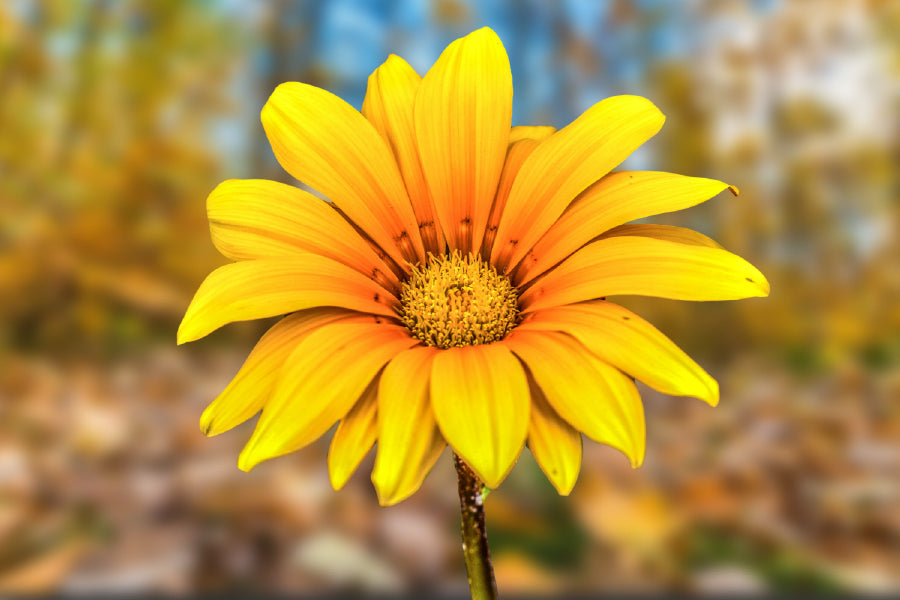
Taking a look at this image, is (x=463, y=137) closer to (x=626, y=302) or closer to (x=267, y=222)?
(x=267, y=222)

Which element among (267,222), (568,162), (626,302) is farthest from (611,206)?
(626,302)

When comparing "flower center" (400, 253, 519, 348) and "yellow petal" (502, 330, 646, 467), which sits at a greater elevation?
"flower center" (400, 253, 519, 348)

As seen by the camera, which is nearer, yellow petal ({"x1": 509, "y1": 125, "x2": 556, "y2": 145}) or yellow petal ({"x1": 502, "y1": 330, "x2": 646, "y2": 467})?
yellow petal ({"x1": 502, "y1": 330, "x2": 646, "y2": 467})

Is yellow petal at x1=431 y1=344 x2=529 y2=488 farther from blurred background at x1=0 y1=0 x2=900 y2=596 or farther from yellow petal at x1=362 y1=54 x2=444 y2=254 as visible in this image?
blurred background at x1=0 y1=0 x2=900 y2=596

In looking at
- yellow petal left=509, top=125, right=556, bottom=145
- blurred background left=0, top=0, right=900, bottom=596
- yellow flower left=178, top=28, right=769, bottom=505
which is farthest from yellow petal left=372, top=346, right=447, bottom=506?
blurred background left=0, top=0, right=900, bottom=596

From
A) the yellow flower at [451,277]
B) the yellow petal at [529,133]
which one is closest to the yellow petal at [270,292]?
the yellow flower at [451,277]

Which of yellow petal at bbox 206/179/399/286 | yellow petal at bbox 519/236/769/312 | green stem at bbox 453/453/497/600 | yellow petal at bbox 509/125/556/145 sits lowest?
green stem at bbox 453/453/497/600

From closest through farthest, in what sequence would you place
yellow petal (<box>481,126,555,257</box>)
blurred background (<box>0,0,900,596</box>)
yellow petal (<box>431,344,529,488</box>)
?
1. yellow petal (<box>431,344,529,488</box>)
2. yellow petal (<box>481,126,555,257</box>)
3. blurred background (<box>0,0,900,596</box>)

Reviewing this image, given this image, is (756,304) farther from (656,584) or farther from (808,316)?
(656,584)
